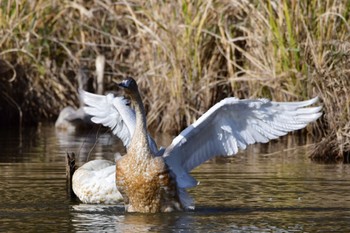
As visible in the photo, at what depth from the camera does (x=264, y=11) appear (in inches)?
545

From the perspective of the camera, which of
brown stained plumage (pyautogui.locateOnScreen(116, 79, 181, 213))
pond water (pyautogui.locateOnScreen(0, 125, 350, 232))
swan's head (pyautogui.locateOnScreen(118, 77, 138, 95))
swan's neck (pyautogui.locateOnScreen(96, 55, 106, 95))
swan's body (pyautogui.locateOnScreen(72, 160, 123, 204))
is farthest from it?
swan's neck (pyautogui.locateOnScreen(96, 55, 106, 95))

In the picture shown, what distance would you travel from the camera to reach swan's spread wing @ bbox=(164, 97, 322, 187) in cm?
866

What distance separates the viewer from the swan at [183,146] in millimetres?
8539

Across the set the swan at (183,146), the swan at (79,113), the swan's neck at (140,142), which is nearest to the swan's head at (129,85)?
the swan at (183,146)

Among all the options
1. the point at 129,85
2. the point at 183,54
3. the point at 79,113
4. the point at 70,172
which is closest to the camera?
the point at 129,85

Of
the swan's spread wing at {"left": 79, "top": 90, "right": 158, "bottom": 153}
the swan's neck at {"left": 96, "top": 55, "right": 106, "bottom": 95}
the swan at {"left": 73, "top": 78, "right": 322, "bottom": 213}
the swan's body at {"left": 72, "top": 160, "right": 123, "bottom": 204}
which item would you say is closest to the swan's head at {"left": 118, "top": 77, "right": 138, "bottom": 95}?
the swan at {"left": 73, "top": 78, "right": 322, "bottom": 213}

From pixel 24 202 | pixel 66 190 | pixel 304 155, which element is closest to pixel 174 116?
pixel 304 155

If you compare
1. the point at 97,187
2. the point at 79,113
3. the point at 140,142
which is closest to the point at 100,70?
the point at 79,113

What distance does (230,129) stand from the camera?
8.90m

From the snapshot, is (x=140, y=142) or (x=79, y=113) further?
(x=79, y=113)

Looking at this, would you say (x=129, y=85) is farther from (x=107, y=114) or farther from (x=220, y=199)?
(x=107, y=114)

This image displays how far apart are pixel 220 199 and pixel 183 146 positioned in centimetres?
55

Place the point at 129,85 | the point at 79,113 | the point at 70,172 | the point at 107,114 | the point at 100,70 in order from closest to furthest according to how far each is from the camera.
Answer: the point at 129,85 < the point at 70,172 < the point at 107,114 < the point at 79,113 < the point at 100,70

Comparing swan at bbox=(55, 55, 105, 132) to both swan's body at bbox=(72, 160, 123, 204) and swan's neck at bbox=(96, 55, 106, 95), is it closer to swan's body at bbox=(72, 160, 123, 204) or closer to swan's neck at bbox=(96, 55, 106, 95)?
swan's neck at bbox=(96, 55, 106, 95)
